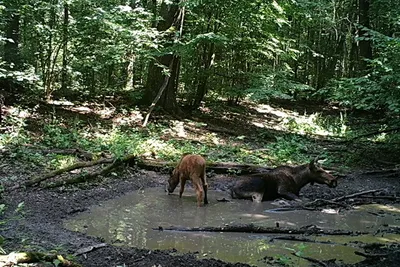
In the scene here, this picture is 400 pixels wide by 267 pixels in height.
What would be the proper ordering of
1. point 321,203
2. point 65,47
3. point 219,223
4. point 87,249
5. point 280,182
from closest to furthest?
point 87,249 → point 219,223 → point 321,203 → point 280,182 → point 65,47

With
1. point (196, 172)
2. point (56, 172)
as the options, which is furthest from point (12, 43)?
point (196, 172)

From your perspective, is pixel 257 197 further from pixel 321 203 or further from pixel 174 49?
pixel 174 49

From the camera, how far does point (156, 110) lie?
2017cm

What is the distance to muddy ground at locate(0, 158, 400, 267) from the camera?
5.88 m

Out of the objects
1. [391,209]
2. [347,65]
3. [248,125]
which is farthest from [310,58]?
[391,209]

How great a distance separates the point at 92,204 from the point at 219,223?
8.77ft

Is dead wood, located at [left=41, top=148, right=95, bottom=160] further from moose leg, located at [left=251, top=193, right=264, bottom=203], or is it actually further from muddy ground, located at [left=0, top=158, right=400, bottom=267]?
moose leg, located at [left=251, top=193, right=264, bottom=203]

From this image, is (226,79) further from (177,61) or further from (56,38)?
(56,38)

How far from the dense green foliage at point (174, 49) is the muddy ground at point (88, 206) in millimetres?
2869

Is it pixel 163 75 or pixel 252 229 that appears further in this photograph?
pixel 163 75

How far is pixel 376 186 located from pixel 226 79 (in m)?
10.3

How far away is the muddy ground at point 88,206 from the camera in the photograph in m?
5.88

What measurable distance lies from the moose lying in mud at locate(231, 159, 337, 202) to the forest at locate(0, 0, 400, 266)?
438 mm

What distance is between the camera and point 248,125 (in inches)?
872
